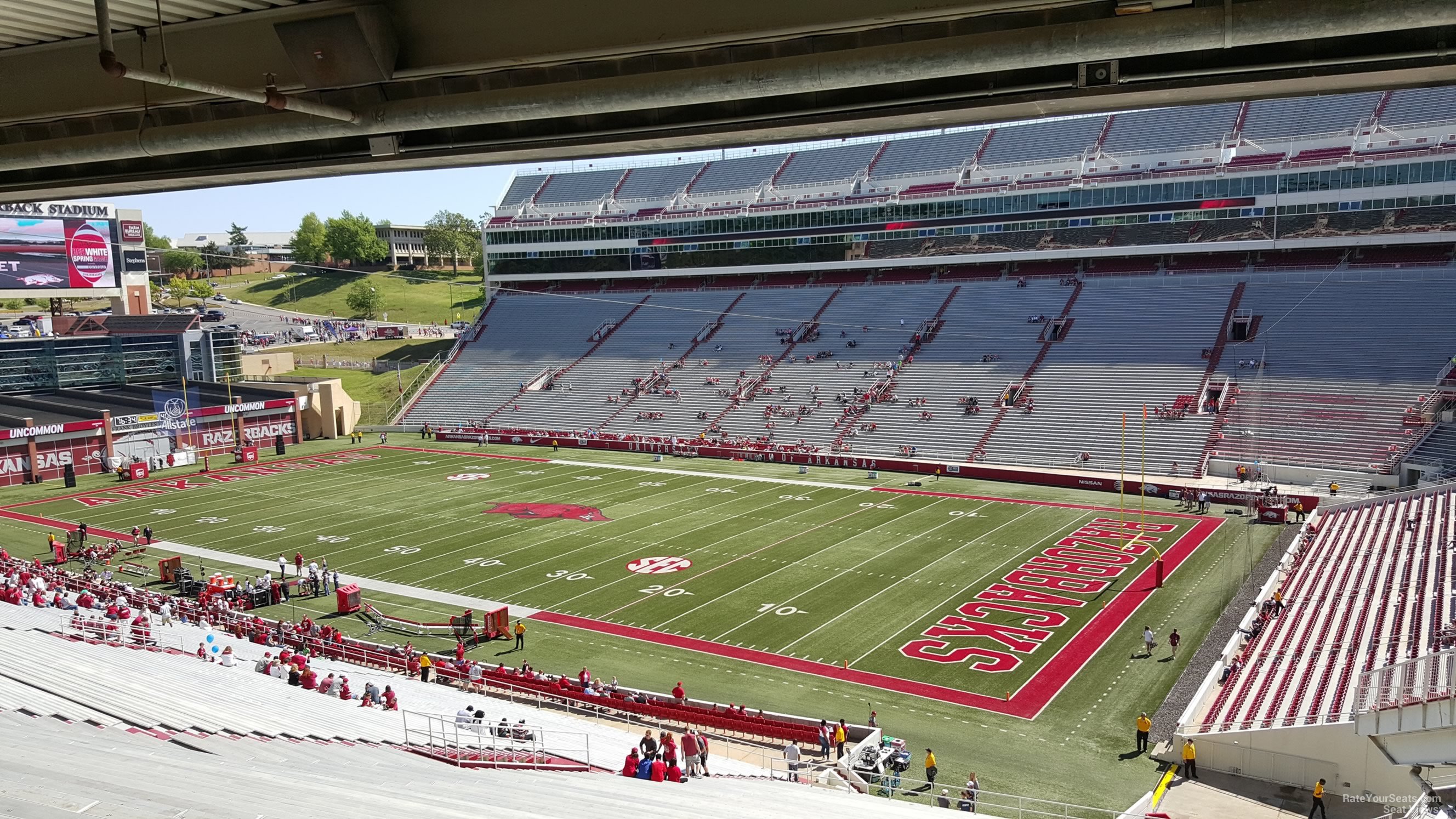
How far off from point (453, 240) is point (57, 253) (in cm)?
6907

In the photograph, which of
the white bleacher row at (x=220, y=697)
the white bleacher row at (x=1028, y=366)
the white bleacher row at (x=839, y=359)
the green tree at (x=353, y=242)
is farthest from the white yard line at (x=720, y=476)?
the green tree at (x=353, y=242)

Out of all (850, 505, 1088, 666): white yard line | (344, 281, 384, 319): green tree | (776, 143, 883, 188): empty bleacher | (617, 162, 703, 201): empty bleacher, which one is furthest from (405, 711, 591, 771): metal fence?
(344, 281, 384, 319): green tree

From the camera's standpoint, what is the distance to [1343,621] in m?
19.2

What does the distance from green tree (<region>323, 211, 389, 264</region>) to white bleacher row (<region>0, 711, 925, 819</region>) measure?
114 metres

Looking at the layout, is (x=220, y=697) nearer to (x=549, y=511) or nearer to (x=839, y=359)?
(x=549, y=511)

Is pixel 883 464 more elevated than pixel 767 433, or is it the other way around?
pixel 767 433

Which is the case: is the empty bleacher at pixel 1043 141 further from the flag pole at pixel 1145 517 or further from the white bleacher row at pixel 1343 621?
the white bleacher row at pixel 1343 621

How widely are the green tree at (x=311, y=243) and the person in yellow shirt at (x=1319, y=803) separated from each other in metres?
122

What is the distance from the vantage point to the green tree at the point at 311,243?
119 meters

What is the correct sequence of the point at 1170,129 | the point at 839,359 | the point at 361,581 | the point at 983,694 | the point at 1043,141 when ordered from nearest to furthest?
the point at 983,694 < the point at 361,581 < the point at 839,359 < the point at 1170,129 < the point at 1043,141

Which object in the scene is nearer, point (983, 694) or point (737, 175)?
point (983, 694)

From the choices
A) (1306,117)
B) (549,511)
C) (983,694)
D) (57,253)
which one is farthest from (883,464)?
(57,253)

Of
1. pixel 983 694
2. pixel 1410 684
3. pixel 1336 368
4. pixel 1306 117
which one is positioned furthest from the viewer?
pixel 1306 117

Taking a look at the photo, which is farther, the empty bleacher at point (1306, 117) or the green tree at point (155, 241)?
the green tree at point (155, 241)
